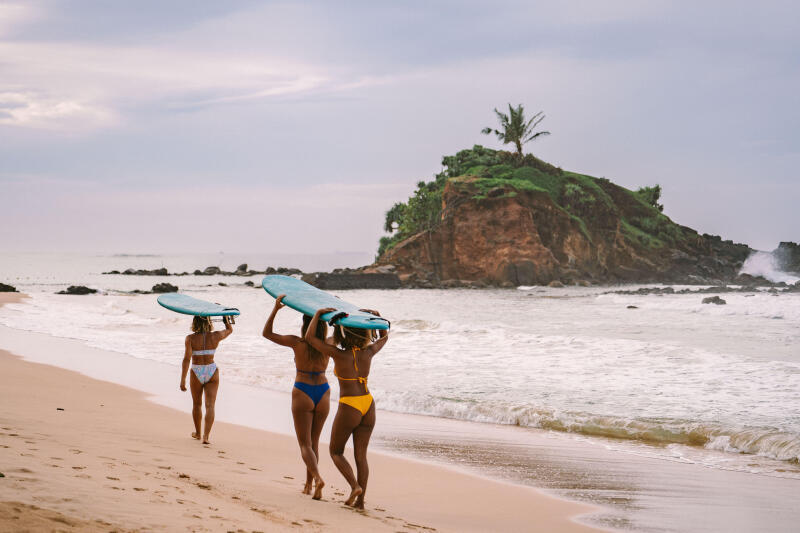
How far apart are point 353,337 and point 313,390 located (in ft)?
2.31

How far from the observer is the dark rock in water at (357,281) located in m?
64.0

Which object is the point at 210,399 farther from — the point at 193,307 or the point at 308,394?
the point at 308,394

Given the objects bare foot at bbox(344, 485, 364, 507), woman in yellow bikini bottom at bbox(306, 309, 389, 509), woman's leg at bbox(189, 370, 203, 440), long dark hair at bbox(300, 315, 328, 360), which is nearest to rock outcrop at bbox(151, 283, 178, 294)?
woman's leg at bbox(189, 370, 203, 440)

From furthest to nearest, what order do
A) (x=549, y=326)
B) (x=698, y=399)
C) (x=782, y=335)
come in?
(x=549, y=326), (x=782, y=335), (x=698, y=399)

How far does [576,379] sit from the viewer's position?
48.5ft

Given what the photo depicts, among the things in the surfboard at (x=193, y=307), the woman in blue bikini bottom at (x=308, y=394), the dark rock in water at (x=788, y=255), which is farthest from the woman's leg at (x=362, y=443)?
the dark rock in water at (x=788, y=255)

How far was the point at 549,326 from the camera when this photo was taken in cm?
2669

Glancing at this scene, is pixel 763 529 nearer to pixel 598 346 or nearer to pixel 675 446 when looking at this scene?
pixel 675 446

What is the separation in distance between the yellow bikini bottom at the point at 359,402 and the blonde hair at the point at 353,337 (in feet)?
1.31

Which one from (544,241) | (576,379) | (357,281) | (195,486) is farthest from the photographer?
(544,241)

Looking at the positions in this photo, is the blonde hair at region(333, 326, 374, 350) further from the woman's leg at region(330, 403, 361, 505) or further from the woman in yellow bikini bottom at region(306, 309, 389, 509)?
the woman's leg at region(330, 403, 361, 505)

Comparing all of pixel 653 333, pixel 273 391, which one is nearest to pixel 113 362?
pixel 273 391

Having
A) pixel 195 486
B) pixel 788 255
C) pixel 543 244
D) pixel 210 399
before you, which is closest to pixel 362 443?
pixel 195 486

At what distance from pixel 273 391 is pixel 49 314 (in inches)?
895
